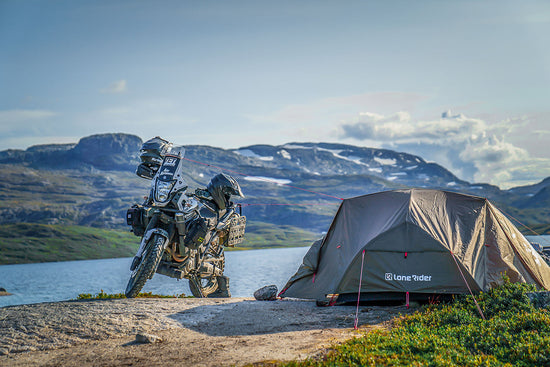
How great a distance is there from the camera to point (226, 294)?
19516 millimetres

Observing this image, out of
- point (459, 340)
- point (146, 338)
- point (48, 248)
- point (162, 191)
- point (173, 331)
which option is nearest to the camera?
point (459, 340)

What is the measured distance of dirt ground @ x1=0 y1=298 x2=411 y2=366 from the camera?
29.5 ft

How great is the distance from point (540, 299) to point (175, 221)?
10.9 m

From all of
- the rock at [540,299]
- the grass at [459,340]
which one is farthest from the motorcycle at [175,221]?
the rock at [540,299]

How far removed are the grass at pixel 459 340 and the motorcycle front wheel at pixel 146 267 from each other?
22.4ft

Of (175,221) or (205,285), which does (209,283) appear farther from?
(175,221)

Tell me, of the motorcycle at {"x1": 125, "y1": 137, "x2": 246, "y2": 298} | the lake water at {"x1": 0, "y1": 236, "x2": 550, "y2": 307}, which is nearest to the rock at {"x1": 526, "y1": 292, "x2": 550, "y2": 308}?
the motorcycle at {"x1": 125, "y1": 137, "x2": 246, "y2": 298}

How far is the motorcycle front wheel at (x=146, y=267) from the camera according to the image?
45.3 feet

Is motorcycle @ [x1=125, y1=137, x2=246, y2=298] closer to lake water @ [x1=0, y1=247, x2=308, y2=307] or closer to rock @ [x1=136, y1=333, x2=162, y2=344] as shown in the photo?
rock @ [x1=136, y1=333, x2=162, y2=344]

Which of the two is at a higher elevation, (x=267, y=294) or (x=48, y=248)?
(x=267, y=294)

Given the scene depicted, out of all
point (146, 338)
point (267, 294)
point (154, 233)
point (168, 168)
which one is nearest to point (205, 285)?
point (267, 294)

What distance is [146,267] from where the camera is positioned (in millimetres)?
13812

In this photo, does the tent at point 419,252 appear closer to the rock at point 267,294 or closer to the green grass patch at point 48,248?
the rock at point 267,294

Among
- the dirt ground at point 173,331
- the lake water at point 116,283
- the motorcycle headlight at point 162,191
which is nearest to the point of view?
the dirt ground at point 173,331
